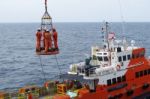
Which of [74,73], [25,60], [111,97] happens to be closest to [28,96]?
[74,73]

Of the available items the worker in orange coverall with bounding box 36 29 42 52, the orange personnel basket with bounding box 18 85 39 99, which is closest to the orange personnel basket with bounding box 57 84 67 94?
the orange personnel basket with bounding box 18 85 39 99

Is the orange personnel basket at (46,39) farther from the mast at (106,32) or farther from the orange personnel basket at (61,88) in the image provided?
the mast at (106,32)

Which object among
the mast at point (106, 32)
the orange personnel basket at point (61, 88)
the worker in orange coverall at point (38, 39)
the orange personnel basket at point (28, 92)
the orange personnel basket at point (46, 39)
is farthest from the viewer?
the mast at point (106, 32)

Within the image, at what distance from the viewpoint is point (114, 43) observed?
32719mm

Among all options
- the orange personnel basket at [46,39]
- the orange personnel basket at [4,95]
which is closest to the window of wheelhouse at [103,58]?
the orange personnel basket at [46,39]

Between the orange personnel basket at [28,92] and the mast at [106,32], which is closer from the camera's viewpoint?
the orange personnel basket at [28,92]

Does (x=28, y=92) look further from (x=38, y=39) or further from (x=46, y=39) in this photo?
(x=46, y=39)

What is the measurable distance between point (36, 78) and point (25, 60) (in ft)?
59.0

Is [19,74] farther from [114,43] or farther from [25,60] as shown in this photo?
[114,43]

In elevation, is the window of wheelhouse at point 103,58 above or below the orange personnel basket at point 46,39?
below

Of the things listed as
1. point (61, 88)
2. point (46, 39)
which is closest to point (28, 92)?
point (61, 88)

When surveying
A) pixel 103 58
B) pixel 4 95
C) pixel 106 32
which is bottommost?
pixel 4 95

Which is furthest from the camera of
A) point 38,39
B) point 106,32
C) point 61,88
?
point 106,32

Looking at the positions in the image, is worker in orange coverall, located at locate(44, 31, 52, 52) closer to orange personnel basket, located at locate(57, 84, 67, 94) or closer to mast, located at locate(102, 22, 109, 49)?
orange personnel basket, located at locate(57, 84, 67, 94)
